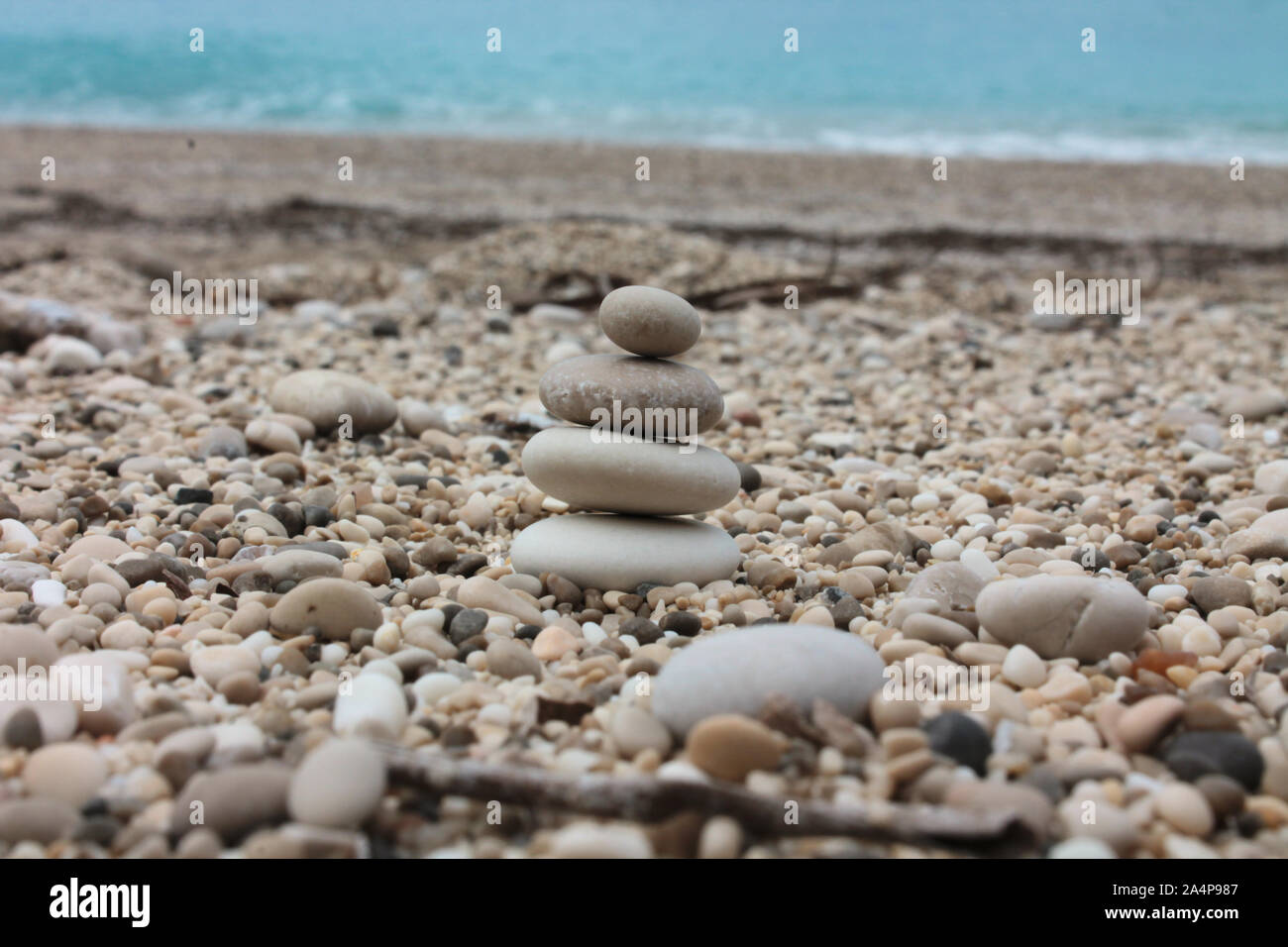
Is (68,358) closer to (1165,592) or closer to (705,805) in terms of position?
(705,805)

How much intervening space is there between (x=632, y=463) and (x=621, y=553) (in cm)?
31

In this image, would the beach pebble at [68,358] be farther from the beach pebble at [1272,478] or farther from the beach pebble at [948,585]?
the beach pebble at [1272,478]

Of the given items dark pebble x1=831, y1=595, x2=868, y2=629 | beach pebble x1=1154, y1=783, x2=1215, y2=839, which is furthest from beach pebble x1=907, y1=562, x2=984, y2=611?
beach pebble x1=1154, y1=783, x2=1215, y2=839

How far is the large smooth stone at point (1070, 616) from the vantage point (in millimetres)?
2627

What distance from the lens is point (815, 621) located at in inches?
115

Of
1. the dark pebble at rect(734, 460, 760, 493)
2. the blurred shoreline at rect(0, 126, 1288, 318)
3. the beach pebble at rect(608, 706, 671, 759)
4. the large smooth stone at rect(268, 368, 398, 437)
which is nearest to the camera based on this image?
the beach pebble at rect(608, 706, 671, 759)

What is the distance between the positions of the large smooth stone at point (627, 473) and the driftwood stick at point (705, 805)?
1443 mm

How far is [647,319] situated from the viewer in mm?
3322

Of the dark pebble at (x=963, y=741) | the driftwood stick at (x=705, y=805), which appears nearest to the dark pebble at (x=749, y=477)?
the dark pebble at (x=963, y=741)

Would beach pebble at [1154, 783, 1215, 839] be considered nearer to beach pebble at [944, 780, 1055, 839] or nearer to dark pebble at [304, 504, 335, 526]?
beach pebble at [944, 780, 1055, 839]

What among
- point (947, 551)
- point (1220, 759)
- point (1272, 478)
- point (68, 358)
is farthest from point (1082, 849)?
point (68, 358)

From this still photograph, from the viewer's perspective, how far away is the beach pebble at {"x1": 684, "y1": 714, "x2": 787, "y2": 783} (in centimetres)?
200

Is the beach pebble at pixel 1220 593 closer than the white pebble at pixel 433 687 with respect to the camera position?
No
